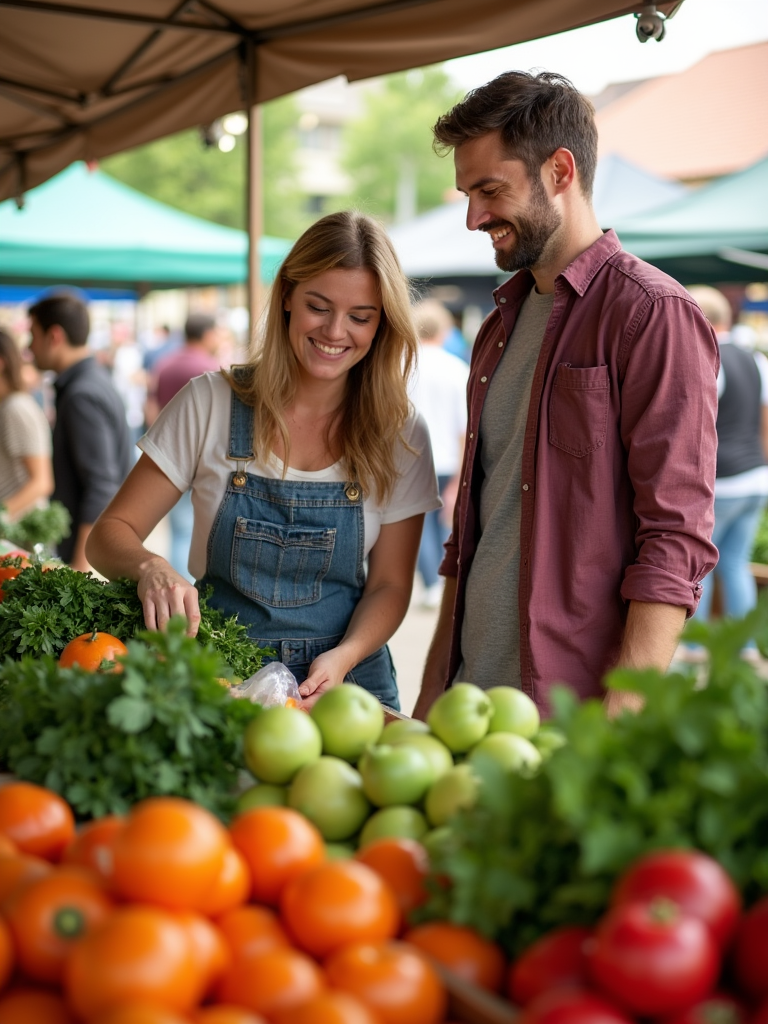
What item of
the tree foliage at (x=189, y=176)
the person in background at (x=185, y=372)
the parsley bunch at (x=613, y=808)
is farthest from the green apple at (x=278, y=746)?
the tree foliage at (x=189, y=176)

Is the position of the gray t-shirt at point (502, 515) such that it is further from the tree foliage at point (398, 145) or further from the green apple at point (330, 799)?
the tree foliage at point (398, 145)

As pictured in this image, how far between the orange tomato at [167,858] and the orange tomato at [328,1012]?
172mm

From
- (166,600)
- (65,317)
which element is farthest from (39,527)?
(166,600)

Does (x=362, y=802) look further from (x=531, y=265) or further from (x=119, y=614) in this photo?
(x=531, y=265)

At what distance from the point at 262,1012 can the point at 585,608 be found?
149cm

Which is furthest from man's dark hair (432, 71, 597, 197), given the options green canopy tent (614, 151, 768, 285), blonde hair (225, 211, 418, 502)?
green canopy tent (614, 151, 768, 285)

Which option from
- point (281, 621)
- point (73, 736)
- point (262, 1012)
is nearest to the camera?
point (262, 1012)

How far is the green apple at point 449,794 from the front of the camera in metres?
1.36

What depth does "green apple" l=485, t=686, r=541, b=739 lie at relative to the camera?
1.57 meters

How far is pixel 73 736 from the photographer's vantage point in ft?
4.76

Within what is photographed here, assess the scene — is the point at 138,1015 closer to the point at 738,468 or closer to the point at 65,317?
the point at 65,317

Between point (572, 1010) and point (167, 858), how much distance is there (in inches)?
16.6

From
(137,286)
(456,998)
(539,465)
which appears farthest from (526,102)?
(137,286)

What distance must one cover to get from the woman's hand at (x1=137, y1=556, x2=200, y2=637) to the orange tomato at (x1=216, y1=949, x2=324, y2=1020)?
116 centimetres
